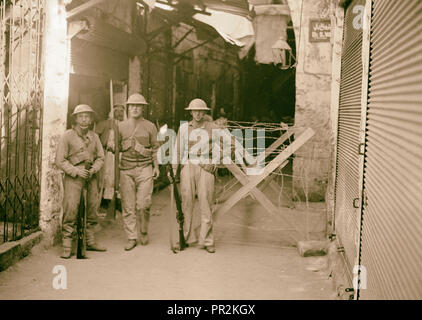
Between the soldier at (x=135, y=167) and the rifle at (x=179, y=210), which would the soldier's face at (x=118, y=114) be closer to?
the soldier at (x=135, y=167)

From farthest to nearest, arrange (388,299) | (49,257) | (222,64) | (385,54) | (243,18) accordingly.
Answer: (222,64)
(243,18)
(49,257)
(385,54)
(388,299)

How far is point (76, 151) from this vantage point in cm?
646

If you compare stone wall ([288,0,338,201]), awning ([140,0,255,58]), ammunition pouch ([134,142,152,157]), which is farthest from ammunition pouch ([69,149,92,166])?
stone wall ([288,0,338,201])

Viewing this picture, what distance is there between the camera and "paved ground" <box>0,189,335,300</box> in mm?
5043

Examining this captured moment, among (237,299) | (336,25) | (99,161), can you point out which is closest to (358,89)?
(336,25)

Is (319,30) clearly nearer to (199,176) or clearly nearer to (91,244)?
(199,176)

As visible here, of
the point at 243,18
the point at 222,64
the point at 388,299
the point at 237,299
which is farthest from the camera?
the point at 222,64

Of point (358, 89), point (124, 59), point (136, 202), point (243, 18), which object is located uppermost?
point (243, 18)

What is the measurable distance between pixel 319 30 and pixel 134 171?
541cm

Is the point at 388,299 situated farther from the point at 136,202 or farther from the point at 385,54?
the point at 136,202

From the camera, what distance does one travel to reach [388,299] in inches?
118

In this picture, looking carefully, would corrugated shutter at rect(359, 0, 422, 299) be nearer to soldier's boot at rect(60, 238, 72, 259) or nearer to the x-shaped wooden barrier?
the x-shaped wooden barrier

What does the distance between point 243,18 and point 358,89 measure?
490 cm

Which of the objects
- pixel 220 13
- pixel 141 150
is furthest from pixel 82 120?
pixel 220 13
